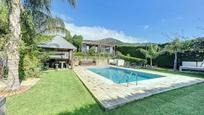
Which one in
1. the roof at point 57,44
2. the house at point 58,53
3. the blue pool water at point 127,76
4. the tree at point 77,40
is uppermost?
the tree at point 77,40

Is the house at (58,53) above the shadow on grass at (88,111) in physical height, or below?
above

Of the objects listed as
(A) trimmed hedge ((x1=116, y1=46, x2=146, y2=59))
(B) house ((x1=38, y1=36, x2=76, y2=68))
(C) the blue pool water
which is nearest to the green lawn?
(C) the blue pool water

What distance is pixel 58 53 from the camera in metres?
22.0

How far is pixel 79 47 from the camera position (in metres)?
38.7

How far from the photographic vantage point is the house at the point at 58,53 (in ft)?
69.2

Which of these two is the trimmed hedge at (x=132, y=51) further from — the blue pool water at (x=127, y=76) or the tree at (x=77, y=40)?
the blue pool water at (x=127, y=76)

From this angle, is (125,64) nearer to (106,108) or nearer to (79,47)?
(79,47)

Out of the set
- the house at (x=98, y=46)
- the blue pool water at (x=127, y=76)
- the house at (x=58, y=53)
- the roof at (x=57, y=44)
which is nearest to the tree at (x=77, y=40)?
the house at (x=98, y=46)

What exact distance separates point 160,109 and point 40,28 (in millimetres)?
12320

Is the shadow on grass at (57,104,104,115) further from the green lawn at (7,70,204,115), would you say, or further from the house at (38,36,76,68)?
the house at (38,36,76,68)

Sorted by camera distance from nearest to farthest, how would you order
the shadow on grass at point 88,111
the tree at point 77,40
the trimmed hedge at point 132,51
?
the shadow on grass at point 88,111, the trimmed hedge at point 132,51, the tree at point 77,40

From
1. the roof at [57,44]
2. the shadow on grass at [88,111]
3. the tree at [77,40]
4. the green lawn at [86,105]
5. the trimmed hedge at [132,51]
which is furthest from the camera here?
the tree at [77,40]

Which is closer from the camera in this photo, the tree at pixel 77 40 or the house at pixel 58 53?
the house at pixel 58 53

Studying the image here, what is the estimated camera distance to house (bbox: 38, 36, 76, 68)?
21078 millimetres
